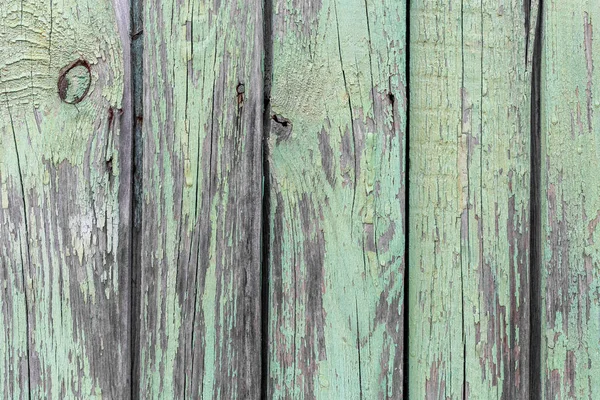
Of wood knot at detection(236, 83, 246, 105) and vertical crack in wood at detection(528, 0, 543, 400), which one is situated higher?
wood knot at detection(236, 83, 246, 105)

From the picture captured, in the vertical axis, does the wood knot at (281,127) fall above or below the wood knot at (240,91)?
below

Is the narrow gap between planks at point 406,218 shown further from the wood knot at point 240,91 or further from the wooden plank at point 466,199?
the wood knot at point 240,91

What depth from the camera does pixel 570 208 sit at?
0.93 meters

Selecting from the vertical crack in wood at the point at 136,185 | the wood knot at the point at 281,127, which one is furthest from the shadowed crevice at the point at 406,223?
the vertical crack in wood at the point at 136,185

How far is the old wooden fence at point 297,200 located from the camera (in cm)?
91

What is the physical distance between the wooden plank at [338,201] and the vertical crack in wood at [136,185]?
23 centimetres

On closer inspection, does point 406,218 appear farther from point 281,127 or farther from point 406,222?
point 281,127

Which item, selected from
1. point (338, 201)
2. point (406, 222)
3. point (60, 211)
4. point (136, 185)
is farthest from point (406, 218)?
point (60, 211)

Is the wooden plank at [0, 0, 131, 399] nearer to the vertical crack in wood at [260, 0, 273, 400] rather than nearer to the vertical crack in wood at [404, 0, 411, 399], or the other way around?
the vertical crack in wood at [260, 0, 273, 400]

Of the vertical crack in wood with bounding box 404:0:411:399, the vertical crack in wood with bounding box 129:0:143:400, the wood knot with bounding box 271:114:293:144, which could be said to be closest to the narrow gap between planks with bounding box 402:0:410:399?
the vertical crack in wood with bounding box 404:0:411:399

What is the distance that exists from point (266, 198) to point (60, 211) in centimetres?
34

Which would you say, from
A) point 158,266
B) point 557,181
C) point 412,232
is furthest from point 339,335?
point 557,181

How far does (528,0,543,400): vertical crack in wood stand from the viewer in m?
Result: 0.94

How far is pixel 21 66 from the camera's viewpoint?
913 mm
